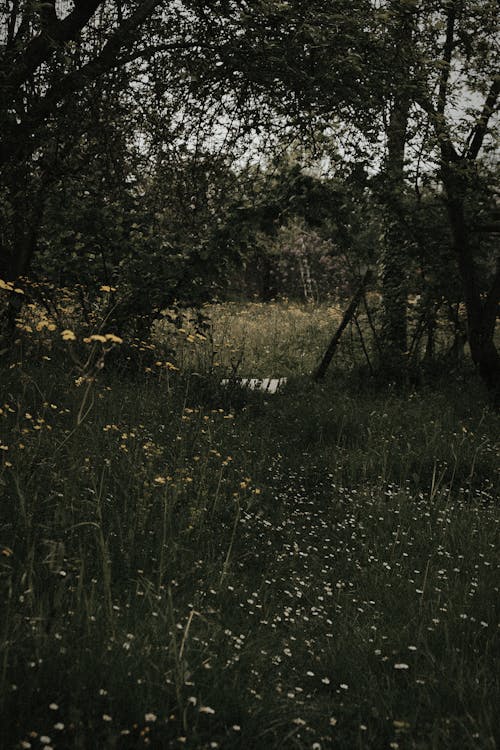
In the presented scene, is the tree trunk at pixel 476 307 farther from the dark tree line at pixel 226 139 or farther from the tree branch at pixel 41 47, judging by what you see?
the tree branch at pixel 41 47

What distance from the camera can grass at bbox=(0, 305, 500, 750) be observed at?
7.11 ft

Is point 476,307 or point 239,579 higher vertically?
point 476,307

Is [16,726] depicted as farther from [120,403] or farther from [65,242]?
[65,242]

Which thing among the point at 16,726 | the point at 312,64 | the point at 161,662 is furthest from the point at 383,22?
the point at 16,726

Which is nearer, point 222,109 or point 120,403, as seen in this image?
point 120,403

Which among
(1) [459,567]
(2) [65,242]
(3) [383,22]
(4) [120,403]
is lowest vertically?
(1) [459,567]

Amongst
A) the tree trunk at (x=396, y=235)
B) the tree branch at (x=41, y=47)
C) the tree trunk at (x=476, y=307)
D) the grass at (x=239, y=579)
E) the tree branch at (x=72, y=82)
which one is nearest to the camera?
the grass at (x=239, y=579)

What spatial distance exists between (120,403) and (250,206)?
8.89ft

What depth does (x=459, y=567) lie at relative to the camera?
3.73 m

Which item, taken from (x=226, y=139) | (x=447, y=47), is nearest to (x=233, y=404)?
(x=226, y=139)

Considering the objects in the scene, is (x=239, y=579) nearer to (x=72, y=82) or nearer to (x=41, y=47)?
(x=72, y=82)

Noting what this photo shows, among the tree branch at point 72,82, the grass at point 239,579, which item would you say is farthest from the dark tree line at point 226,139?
the grass at point 239,579

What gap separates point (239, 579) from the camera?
334 cm

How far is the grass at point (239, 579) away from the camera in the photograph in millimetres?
2168
